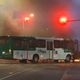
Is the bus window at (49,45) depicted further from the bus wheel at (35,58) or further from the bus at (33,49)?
the bus wheel at (35,58)

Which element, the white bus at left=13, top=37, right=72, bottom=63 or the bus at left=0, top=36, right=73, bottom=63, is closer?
the bus at left=0, top=36, right=73, bottom=63

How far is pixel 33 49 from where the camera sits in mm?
43406

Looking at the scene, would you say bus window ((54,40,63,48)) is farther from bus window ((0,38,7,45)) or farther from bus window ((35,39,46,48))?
bus window ((0,38,7,45))

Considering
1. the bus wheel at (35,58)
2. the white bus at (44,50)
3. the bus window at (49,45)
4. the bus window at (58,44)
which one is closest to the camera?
the white bus at (44,50)

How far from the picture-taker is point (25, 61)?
44.0 metres

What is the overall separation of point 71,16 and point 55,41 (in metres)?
21.9

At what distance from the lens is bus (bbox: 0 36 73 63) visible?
139 ft

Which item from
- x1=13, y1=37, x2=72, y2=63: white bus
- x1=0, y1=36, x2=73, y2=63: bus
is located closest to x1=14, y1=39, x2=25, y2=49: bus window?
x1=0, y1=36, x2=73, y2=63: bus

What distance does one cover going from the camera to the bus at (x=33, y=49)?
4228 centimetres

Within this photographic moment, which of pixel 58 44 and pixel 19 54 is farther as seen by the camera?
pixel 58 44

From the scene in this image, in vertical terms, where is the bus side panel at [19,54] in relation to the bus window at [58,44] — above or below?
below

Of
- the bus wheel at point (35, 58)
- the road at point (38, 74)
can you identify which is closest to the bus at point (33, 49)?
the bus wheel at point (35, 58)

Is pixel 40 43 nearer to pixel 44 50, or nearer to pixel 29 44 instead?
pixel 44 50

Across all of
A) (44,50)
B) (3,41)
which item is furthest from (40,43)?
(3,41)
